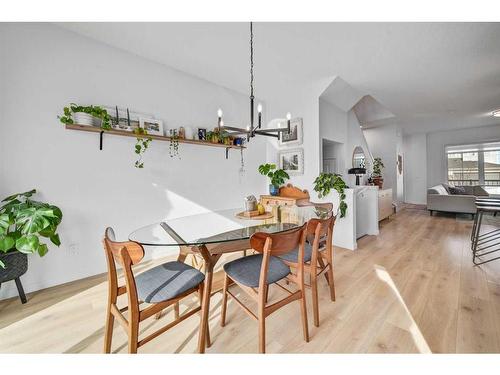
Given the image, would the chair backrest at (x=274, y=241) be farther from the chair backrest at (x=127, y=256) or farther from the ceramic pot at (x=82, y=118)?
the ceramic pot at (x=82, y=118)

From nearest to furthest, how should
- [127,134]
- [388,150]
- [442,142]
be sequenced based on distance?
[127,134], [388,150], [442,142]

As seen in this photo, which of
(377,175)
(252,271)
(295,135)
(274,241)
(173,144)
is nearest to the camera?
(274,241)

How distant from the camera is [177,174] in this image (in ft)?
10.2

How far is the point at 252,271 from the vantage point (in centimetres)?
Answer: 146

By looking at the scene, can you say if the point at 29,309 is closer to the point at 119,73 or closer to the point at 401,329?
the point at 119,73

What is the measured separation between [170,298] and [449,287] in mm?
2679

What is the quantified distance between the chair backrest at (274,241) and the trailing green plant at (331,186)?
2182mm

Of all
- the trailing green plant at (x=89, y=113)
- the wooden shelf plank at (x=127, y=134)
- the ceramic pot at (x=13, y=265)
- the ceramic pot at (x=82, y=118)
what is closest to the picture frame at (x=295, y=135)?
the wooden shelf plank at (x=127, y=134)

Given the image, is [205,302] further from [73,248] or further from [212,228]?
[73,248]

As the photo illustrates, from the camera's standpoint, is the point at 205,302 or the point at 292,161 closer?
the point at 205,302

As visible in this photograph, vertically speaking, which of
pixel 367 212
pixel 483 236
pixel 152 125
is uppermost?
pixel 152 125

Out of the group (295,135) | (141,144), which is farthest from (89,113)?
(295,135)

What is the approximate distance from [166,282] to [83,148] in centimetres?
199

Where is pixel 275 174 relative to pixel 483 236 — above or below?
above
